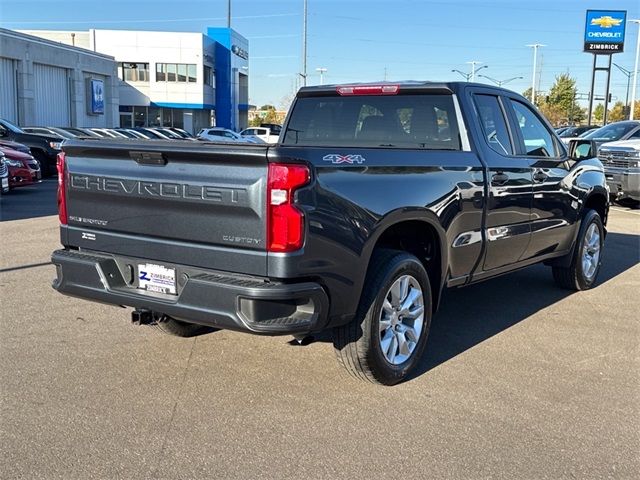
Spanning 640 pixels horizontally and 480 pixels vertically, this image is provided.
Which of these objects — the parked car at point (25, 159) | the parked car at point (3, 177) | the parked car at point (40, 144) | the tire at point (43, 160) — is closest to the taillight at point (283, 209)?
the parked car at point (3, 177)

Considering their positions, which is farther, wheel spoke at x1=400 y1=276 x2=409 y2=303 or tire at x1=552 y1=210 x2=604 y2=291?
tire at x1=552 y1=210 x2=604 y2=291

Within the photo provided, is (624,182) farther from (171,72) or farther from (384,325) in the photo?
(171,72)

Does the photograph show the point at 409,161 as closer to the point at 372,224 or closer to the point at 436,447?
the point at 372,224

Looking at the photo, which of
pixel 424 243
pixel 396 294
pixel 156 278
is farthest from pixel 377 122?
pixel 156 278

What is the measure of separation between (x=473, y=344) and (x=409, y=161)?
1830 millimetres

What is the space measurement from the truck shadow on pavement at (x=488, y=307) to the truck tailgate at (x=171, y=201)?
5.86ft

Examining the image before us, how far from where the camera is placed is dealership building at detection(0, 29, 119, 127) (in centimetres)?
3453

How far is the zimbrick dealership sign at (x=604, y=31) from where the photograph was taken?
4556 cm

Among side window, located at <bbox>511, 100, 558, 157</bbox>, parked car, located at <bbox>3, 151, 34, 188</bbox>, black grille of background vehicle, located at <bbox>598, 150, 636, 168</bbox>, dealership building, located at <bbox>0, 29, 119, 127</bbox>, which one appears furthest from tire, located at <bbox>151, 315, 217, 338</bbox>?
dealership building, located at <bbox>0, 29, 119, 127</bbox>

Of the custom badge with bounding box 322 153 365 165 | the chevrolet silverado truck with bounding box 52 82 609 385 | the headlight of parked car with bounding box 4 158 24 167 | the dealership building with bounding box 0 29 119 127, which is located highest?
the dealership building with bounding box 0 29 119 127

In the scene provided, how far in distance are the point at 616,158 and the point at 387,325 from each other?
11542 millimetres

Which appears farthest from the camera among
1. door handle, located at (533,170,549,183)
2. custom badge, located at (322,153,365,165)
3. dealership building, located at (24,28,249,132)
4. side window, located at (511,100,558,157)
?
dealership building, located at (24,28,249,132)

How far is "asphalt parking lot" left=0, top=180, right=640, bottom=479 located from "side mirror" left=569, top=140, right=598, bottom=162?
1.62 metres

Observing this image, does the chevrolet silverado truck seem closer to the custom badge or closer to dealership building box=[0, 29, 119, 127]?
the custom badge
